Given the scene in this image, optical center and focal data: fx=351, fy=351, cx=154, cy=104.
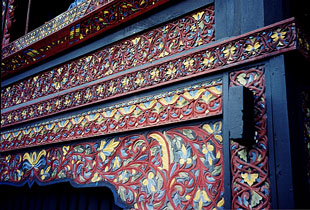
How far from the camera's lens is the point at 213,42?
67.3 inches

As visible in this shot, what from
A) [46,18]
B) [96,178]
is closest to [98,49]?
[96,178]

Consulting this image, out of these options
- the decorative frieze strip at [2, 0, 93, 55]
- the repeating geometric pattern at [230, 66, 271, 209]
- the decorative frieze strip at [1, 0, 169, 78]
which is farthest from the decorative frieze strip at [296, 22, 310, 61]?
the decorative frieze strip at [2, 0, 93, 55]

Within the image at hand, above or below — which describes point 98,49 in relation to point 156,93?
above

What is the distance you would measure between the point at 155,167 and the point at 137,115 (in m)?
0.31

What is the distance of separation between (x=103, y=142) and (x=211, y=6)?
3.15 feet

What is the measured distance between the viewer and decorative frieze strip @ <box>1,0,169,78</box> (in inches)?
82.8

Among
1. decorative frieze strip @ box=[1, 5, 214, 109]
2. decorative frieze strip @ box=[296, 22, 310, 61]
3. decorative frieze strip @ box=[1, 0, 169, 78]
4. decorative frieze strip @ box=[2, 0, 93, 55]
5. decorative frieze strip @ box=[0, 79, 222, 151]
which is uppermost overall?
decorative frieze strip @ box=[2, 0, 93, 55]

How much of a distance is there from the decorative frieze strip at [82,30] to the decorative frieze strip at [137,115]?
541 millimetres

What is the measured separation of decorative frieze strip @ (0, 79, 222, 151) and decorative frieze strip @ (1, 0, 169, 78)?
54cm

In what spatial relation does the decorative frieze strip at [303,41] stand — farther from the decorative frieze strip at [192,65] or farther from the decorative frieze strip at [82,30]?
the decorative frieze strip at [82,30]

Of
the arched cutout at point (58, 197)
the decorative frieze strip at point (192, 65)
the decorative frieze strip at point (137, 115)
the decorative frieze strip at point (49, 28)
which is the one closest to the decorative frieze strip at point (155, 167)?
the decorative frieze strip at point (137, 115)

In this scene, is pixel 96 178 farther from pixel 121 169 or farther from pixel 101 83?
pixel 101 83

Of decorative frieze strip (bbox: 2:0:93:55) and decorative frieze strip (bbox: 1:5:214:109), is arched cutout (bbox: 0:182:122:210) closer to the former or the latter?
decorative frieze strip (bbox: 1:5:214:109)

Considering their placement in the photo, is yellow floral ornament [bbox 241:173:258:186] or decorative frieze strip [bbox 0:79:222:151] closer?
yellow floral ornament [bbox 241:173:258:186]
